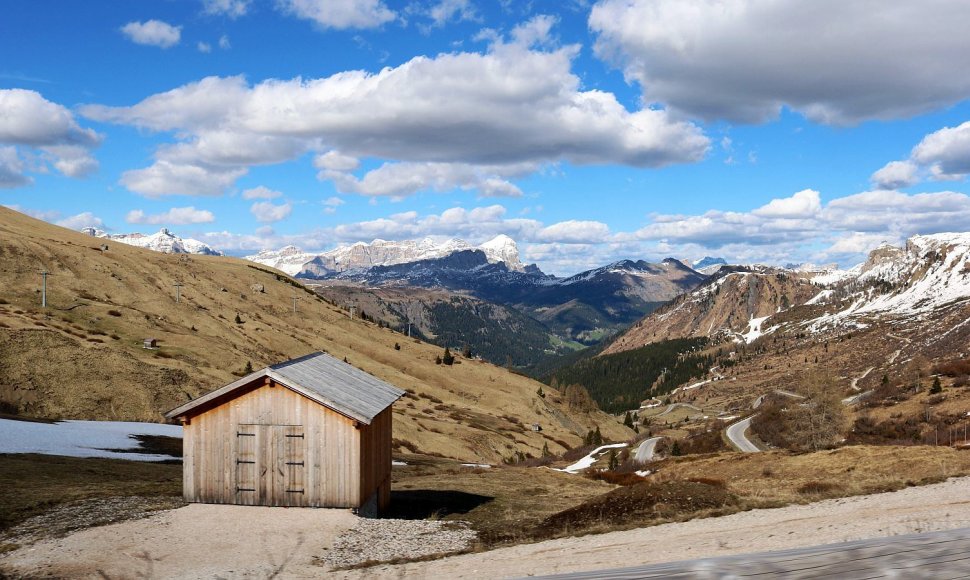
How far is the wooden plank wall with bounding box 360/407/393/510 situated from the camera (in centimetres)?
3117

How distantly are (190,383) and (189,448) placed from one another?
5626 cm

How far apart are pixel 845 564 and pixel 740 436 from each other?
141 m

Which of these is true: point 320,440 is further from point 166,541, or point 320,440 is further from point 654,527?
point 654,527

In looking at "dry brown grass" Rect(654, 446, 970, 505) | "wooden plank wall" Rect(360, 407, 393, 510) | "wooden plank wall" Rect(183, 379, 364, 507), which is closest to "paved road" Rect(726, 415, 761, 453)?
"dry brown grass" Rect(654, 446, 970, 505)

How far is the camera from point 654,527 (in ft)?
88.4

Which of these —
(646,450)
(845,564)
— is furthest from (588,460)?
(845,564)

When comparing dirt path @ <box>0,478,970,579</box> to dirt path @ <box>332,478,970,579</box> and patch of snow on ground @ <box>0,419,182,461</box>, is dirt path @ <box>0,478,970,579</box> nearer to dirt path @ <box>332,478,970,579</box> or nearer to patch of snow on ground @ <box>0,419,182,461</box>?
dirt path @ <box>332,478,970,579</box>

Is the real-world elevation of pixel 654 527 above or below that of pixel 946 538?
below

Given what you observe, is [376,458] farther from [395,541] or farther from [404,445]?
[404,445]

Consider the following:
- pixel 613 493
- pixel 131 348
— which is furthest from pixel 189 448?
pixel 131 348

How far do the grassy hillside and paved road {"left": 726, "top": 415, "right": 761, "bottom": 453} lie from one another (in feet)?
110

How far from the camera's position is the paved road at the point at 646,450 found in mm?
107000

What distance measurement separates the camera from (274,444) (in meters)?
30.5

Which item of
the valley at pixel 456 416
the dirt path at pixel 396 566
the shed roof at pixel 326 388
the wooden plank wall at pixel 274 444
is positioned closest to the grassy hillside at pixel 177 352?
the valley at pixel 456 416
